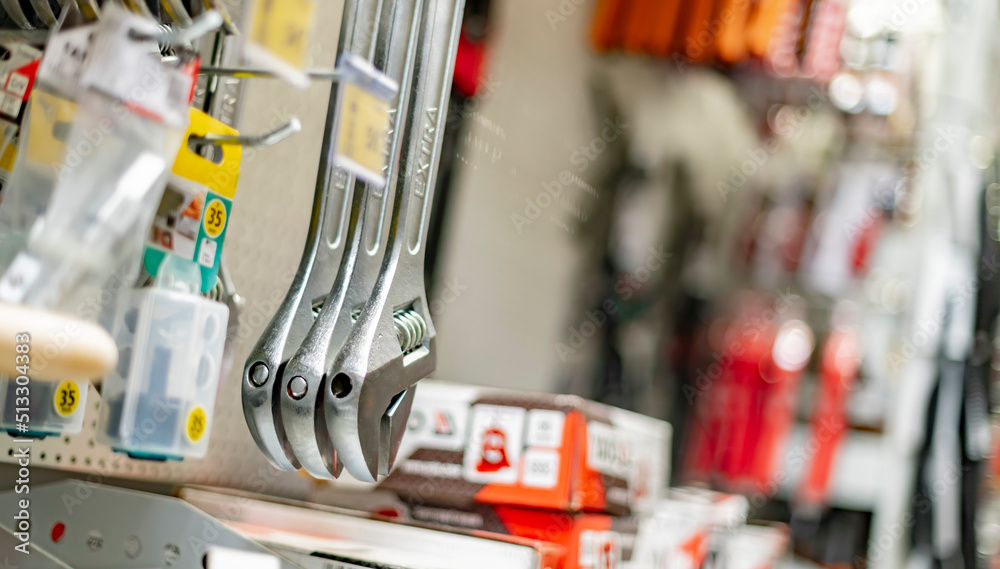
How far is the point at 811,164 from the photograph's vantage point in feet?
11.1

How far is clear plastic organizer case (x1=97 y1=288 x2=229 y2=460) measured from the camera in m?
0.67

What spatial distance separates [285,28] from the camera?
0.60m

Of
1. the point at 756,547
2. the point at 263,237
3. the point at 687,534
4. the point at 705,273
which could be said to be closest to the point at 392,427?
the point at 263,237

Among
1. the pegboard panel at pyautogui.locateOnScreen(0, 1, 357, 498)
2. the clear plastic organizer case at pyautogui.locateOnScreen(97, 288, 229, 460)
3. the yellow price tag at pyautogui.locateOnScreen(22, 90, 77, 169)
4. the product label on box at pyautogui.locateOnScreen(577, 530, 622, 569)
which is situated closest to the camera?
the yellow price tag at pyautogui.locateOnScreen(22, 90, 77, 169)

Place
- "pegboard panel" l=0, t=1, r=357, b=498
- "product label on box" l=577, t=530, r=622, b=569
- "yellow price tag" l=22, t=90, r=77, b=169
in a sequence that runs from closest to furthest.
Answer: "yellow price tag" l=22, t=90, r=77, b=169
"product label on box" l=577, t=530, r=622, b=569
"pegboard panel" l=0, t=1, r=357, b=498

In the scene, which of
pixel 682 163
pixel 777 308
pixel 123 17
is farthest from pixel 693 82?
pixel 123 17

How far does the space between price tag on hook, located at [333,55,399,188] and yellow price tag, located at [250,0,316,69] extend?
0.11 ft

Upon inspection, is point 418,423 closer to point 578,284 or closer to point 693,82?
point 578,284

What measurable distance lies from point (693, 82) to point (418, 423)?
8.26 feet

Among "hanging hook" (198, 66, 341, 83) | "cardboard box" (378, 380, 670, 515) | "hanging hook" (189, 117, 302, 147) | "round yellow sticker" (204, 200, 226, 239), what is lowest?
"cardboard box" (378, 380, 670, 515)

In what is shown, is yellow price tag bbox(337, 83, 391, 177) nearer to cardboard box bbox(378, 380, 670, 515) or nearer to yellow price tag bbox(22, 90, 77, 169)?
yellow price tag bbox(22, 90, 77, 169)

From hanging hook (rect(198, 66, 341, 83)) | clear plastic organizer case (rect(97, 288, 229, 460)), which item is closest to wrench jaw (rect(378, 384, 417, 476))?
clear plastic organizer case (rect(97, 288, 229, 460))

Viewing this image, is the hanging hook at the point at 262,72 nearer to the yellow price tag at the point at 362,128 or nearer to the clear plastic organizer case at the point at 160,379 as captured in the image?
the yellow price tag at the point at 362,128

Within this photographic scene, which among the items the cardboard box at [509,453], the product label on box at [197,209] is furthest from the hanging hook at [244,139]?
the cardboard box at [509,453]
